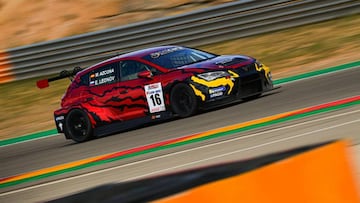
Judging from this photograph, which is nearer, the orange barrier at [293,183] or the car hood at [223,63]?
the orange barrier at [293,183]

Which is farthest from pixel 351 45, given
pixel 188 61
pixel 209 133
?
pixel 209 133

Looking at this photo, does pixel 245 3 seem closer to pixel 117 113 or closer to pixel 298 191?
pixel 117 113

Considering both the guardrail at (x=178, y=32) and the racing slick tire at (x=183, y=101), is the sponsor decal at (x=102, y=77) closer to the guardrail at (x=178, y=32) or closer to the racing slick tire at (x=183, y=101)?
the racing slick tire at (x=183, y=101)

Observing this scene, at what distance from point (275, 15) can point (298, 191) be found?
14.4 meters

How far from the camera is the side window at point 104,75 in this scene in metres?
13.2


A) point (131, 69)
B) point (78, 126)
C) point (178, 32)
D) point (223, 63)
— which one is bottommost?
point (78, 126)

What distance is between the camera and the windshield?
1279 centimetres

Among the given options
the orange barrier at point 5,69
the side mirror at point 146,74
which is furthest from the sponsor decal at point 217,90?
the orange barrier at point 5,69

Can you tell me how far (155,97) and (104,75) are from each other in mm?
1308

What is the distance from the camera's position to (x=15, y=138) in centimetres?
1544

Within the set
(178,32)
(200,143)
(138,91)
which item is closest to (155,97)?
(138,91)

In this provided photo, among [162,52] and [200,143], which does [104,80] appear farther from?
[200,143]

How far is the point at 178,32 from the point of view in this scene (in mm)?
19172

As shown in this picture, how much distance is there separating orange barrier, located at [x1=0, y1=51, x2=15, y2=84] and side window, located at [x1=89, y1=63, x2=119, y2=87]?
741 cm
